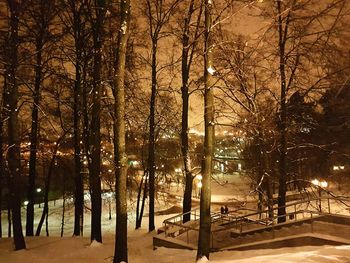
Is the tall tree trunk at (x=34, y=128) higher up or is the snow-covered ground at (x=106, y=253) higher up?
the tall tree trunk at (x=34, y=128)

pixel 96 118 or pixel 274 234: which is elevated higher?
pixel 96 118

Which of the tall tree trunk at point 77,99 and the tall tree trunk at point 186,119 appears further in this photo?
the tall tree trunk at point 186,119

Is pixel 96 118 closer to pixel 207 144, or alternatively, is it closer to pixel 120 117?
pixel 120 117

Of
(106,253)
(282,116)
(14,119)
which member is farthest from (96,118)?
(282,116)

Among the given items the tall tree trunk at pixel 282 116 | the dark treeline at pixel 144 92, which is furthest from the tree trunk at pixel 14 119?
the tall tree trunk at pixel 282 116

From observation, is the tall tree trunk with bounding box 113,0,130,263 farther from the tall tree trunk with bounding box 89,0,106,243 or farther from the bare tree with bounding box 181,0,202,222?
the bare tree with bounding box 181,0,202,222

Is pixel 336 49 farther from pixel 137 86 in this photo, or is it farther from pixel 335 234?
pixel 137 86

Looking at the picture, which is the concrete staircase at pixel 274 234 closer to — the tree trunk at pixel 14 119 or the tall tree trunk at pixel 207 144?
the tall tree trunk at pixel 207 144

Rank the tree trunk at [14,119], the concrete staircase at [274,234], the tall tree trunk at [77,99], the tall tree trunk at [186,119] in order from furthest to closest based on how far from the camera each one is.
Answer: the tall tree trunk at [186,119] < the tall tree trunk at [77,99] < the tree trunk at [14,119] < the concrete staircase at [274,234]

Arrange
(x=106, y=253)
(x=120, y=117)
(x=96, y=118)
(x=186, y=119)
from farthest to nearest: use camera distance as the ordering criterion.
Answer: (x=186, y=119)
(x=96, y=118)
(x=106, y=253)
(x=120, y=117)

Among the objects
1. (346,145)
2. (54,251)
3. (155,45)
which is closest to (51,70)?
(155,45)

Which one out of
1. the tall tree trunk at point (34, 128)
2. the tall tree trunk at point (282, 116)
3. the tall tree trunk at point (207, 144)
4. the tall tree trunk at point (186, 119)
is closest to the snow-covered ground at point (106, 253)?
the tall tree trunk at point (207, 144)

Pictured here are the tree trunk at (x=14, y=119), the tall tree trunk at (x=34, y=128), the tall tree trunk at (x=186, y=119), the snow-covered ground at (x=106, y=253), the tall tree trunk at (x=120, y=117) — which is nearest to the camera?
the snow-covered ground at (x=106, y=253)

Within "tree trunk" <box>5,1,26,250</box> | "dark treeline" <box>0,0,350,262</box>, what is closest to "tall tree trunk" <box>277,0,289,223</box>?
"dark treeline" <box>0,0,350,262</box>
